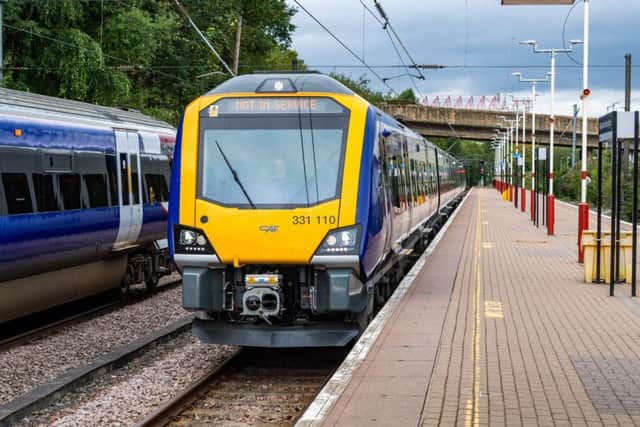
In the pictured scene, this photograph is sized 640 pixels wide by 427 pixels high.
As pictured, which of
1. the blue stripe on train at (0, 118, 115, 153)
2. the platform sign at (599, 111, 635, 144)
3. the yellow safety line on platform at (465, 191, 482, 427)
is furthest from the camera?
the platform sign at (599, 111, 635, 144)

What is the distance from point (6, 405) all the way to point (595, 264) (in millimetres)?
10739

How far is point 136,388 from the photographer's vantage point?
9.74 meters

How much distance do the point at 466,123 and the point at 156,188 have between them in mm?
66190

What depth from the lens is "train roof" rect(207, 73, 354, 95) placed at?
1069cm

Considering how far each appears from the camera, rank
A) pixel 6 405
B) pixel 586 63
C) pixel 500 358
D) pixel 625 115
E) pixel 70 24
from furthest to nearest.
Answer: pixel 70 24 < pixel 586 63 < pixel 625 115 < pixel 500 358 < pixel 6 405

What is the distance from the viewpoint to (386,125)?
12.8m

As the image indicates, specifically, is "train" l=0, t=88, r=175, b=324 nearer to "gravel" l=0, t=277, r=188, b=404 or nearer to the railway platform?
"gravel" l=0, t=277, r=188, b=404

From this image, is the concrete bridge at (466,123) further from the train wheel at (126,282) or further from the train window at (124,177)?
the train window at (124,177)

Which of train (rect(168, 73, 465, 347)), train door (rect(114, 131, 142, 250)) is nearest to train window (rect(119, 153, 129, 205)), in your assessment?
train door (rect(114, 131, 142, 250))

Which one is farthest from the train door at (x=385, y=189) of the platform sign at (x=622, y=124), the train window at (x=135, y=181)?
the train window at (x=135, y=181)

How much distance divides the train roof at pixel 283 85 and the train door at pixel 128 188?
507cm

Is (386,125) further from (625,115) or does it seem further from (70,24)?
(70,24)

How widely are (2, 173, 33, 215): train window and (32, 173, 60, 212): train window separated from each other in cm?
24

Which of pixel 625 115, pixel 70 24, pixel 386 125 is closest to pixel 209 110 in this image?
pixel 386 125
